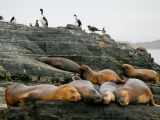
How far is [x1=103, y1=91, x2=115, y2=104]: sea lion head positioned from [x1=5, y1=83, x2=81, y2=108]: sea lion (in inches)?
26.2

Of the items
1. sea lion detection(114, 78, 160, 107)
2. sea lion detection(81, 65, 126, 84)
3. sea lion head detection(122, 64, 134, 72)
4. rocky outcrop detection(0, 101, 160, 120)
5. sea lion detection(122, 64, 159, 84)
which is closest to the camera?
rocky outcrop detection(0, 101, 160, 120)

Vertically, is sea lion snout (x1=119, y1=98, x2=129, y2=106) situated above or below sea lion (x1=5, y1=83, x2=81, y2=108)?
below

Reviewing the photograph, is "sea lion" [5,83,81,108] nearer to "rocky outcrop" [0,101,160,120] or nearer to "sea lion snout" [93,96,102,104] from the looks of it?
"rocky outcrop" [0,101,160,120]

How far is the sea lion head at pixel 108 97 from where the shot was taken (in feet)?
15.7

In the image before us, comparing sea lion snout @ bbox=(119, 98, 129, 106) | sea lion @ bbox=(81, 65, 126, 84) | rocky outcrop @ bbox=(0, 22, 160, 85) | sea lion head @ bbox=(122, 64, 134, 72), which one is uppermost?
rocky outcrop @ bbox=(0, 22, 160, 85)

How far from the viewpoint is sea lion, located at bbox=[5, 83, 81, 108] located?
469 cm

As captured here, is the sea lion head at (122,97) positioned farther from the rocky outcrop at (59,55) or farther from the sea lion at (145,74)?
the sea lion at (145,74)

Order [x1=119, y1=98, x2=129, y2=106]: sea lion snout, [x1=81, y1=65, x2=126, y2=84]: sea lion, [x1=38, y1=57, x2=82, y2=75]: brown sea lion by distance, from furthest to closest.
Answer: [x1=38, y1=57, x2=82, y2=75]: brown sea lion, [x1=81, y1=65, x2=126, y2=84]: sea lion, [x1=119, y1=98, x2=129, y2=106]: sea lion snout

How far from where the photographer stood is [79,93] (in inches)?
189

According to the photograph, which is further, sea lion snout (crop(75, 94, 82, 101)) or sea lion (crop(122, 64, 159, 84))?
sea lion (crop(122, 64, 159, 84))

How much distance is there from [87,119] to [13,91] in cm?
211

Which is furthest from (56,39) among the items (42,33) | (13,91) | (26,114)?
A: (26,114)

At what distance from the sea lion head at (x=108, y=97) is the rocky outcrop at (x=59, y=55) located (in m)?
0.13

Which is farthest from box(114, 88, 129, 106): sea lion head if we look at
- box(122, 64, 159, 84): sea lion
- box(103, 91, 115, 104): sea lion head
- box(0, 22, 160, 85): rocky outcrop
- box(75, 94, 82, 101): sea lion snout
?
box(122, 64, 159, 84): sea lion
